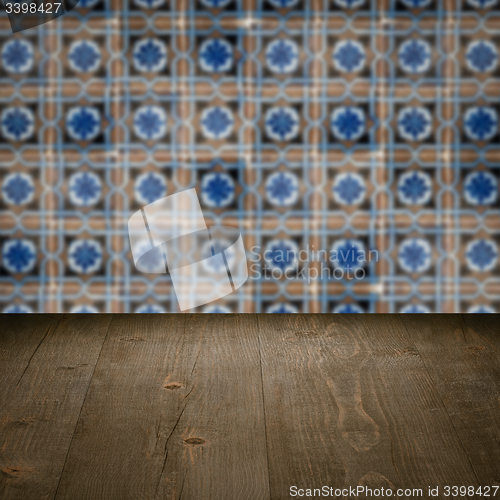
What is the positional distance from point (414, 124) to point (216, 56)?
1.55 feet

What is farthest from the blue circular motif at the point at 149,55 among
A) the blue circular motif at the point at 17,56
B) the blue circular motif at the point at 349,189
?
the blue circular motif at the point at 349,189

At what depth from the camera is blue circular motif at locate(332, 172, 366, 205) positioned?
64.9 inches

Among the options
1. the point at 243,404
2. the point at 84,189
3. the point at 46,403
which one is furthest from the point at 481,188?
the point at 46,403

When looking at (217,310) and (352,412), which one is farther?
(217,310)

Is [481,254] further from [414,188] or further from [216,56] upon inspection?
[216,56]

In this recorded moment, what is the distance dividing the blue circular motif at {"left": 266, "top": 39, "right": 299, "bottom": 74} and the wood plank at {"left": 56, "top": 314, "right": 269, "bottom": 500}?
58cm

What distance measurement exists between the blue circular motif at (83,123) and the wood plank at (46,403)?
0.42 metres

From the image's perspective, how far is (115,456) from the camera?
3.41 feet

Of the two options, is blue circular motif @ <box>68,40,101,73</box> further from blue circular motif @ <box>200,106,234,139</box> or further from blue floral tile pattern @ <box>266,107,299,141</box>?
blue floral tile pattern @ <box>266,107,299,141</box>

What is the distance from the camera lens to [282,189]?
1.65 m

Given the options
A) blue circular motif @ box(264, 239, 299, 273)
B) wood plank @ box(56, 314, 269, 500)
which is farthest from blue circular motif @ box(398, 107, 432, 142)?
wood plank @ box(56, 314, 269, 500)

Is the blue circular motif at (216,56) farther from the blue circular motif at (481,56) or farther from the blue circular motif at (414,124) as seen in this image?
the blue circular motif at (481,56)

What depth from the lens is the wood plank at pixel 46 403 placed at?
39.0 inches

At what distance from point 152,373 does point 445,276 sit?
74 centimetres
